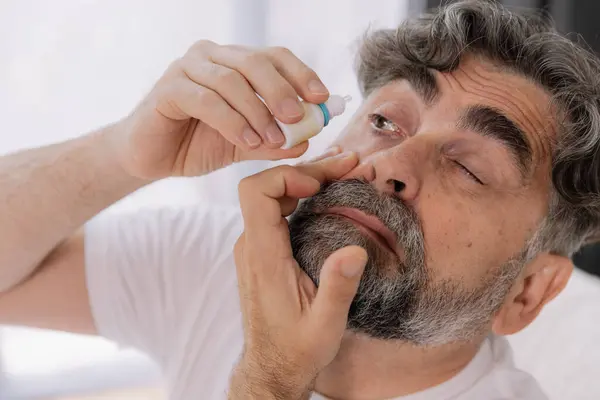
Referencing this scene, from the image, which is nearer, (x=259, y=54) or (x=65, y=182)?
(x=259, y=54)

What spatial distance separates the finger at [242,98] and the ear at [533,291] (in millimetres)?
655

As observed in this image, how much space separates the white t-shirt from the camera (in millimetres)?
1440

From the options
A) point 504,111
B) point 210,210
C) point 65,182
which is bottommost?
point 210,210

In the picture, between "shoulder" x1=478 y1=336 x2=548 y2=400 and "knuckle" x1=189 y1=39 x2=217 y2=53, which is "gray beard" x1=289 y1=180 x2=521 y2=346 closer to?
"shoulder" x1=478 y1=336 x2=548 y2=400

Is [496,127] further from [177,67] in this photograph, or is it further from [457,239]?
[177,67]

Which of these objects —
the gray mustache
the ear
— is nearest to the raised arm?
the gray mustache

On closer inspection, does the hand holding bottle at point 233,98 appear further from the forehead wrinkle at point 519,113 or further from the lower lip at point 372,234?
the forehead wrinkle at point 519,113

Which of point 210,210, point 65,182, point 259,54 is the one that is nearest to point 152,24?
point 210,210

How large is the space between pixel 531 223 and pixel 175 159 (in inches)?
27.1

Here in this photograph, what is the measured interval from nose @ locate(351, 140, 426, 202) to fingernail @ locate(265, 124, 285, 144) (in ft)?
0.66

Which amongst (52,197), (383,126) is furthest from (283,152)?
(52,197)

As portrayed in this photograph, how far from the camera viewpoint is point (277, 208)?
1.09 meters

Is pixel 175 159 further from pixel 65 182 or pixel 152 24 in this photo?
pixel 152 24

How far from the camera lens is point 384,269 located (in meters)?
1.11
